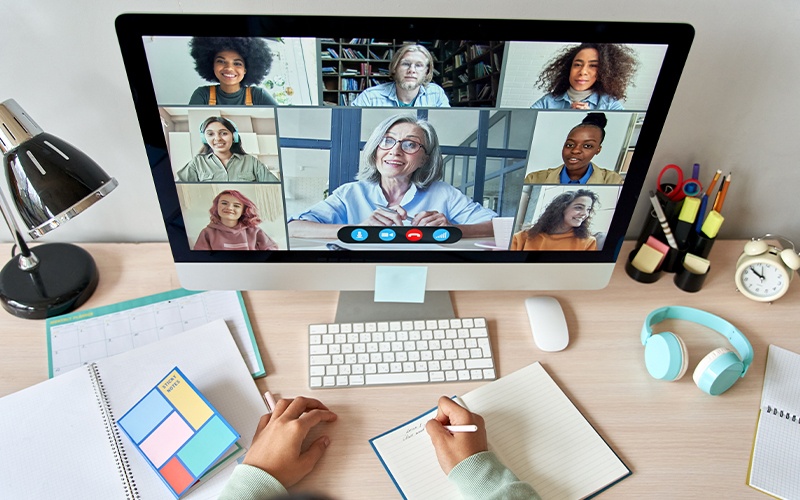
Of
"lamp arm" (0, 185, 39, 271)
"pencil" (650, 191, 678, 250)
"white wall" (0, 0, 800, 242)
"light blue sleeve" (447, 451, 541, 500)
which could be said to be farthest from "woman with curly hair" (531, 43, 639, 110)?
"lamp arm" (0, 185, 39, 271)

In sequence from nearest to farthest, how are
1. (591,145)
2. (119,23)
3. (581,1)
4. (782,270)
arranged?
(119,23) → (591,145) → (581,1) → (782,270)

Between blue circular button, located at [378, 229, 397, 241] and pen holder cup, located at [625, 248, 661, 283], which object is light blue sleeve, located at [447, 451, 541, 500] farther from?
pen holder cup, located at [625, 248, 661, 283]

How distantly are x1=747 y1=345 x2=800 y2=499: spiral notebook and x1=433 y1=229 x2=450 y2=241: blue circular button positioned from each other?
A: 0.52 metres

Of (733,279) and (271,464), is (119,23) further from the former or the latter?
(733,279)

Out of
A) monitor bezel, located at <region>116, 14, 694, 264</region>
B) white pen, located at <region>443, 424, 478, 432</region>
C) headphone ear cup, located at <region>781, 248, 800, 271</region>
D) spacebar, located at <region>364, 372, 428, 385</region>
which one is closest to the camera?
monitor bezel, located at <region>116, 14, 694, 264</region>

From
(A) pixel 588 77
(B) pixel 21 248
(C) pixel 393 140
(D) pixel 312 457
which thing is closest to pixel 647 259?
(A) pixel 588 77

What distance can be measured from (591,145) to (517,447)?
43 cm

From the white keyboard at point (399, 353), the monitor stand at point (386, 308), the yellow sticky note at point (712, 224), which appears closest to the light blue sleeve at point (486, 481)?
the white keyboard at point (399, 353)

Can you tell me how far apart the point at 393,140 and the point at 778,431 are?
2.28 ft

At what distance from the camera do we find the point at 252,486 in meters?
0.68

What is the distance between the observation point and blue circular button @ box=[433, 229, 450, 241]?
822 mm

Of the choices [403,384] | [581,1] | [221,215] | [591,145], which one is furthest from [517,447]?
[581,1]

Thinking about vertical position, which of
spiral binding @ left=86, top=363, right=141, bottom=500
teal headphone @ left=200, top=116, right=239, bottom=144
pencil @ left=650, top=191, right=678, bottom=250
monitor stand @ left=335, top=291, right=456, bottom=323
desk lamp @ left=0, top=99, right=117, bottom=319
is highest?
teal headphone @ left=200, top=116, right=239, bottom=144

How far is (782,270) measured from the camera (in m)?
0.99
